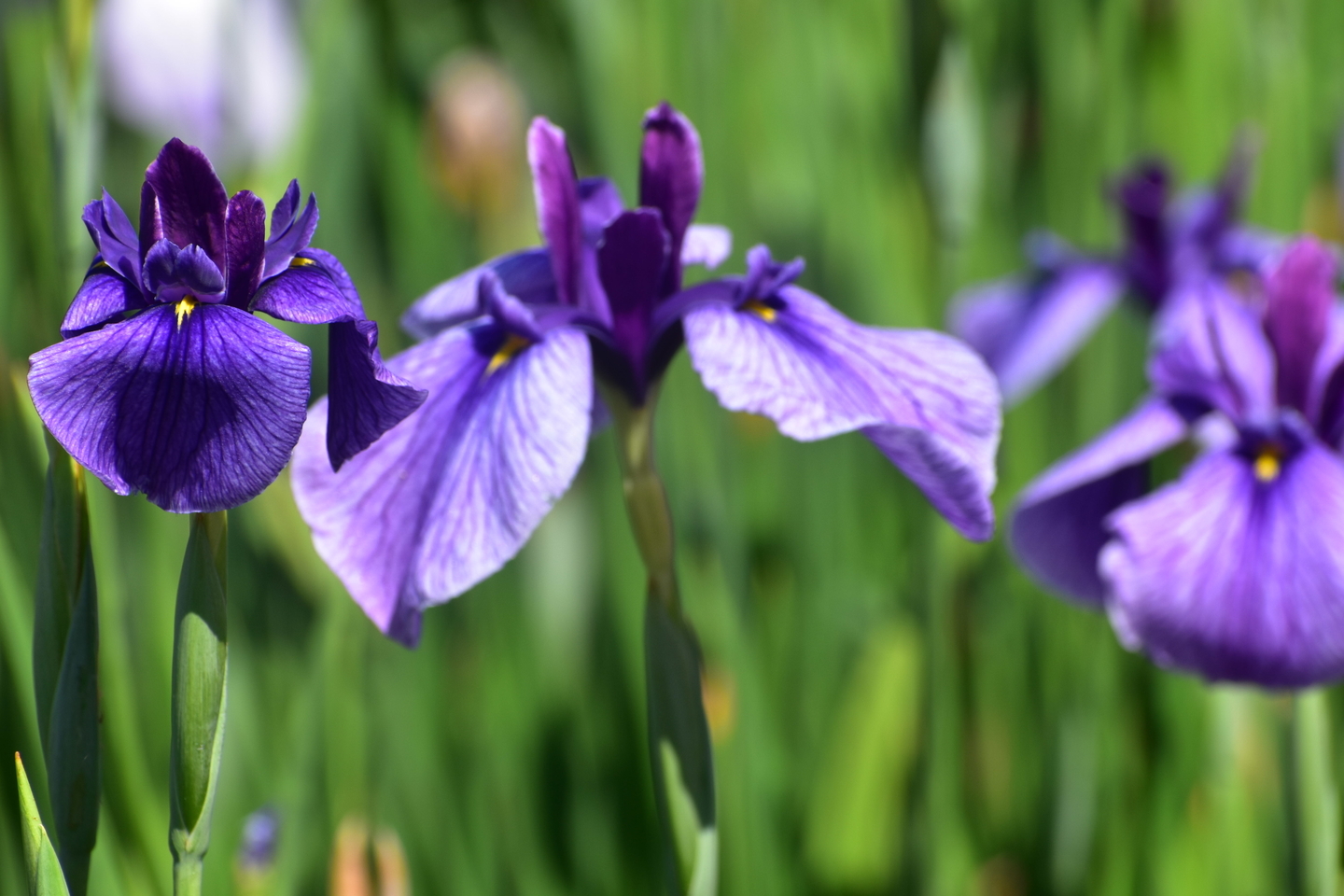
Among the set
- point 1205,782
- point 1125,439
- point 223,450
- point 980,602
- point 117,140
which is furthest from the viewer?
point 117,140

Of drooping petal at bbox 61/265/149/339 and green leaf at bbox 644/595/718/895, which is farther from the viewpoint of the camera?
green leaf at bbox 644/595/718/895

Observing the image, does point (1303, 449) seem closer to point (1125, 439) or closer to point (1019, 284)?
point (1125, 439)

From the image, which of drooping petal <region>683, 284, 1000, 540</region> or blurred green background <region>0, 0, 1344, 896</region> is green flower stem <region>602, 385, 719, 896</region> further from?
blurred green background <region>0, 0, 1344, 896</region>

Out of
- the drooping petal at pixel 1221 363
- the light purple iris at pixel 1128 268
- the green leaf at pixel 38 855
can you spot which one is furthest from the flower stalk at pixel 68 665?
the light purple iris at pixel 1128 268

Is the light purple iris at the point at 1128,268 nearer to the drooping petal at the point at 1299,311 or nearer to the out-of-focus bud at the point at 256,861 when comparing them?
the drooping petal at the point at 1299,311

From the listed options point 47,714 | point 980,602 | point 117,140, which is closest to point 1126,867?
point 980,602

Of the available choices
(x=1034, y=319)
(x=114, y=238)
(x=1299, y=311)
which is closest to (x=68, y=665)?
(x=114, y=238)

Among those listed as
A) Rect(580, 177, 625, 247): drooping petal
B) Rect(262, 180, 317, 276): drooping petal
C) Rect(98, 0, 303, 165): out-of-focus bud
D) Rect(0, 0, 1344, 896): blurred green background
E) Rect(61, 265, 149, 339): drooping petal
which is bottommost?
Rect(0, 0, 1344, 896): blurred green background

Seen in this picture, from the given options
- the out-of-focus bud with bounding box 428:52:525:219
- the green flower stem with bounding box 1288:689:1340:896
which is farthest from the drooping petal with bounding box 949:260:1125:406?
the out-of-focus bud with bounding box 428:52:525:219
